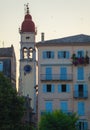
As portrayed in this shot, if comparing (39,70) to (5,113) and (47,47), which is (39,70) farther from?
(5,113)

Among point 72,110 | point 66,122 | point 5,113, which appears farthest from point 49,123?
point 5,113

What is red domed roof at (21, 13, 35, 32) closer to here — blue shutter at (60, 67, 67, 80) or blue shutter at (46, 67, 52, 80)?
blue shutter at (46, 67, 52, 80)

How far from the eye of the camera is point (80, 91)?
128 meters

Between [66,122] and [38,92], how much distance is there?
15.5 meters

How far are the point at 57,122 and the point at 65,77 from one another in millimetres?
14755

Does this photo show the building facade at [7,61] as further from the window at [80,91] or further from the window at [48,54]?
the window at [80,91]

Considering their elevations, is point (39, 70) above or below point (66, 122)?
above

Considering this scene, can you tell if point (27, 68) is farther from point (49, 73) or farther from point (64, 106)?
point (64, 106)

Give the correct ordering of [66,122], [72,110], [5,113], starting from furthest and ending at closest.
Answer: [72,110], [66,122], [5,113]

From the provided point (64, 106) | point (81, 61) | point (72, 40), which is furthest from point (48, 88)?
point (72, 40)

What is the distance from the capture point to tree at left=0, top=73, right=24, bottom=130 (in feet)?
310

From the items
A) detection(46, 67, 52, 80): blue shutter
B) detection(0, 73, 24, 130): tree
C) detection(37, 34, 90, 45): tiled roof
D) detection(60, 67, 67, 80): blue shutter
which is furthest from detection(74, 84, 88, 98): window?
detection(0, 73, 24, 130): tree

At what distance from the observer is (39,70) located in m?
130

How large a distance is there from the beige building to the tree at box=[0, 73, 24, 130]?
30.5 m
